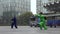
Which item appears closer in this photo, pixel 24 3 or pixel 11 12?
pixel 11 12

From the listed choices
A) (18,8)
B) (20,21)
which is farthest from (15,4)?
(20,21)

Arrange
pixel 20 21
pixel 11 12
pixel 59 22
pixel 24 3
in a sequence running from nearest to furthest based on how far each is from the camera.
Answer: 1. pixel 59 22
2. pixel 20 21
3. pixel 11 12
4. pixel 24 3

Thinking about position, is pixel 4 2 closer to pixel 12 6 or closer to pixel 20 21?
pixel 12 6

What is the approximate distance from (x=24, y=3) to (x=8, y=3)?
28.6 ft

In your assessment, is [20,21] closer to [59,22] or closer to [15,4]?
[59,22]

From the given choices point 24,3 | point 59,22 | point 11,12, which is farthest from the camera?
point 24,3

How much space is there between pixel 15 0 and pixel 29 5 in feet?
23.4

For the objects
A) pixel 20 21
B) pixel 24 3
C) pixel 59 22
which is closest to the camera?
pixel 59 22

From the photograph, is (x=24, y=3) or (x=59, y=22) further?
(x=24, y=3)

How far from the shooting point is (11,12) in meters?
106

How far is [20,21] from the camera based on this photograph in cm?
6531

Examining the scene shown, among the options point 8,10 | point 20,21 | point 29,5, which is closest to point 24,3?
point 29,5

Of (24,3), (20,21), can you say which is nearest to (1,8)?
(24,3)

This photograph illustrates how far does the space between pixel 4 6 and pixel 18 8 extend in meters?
6.23
